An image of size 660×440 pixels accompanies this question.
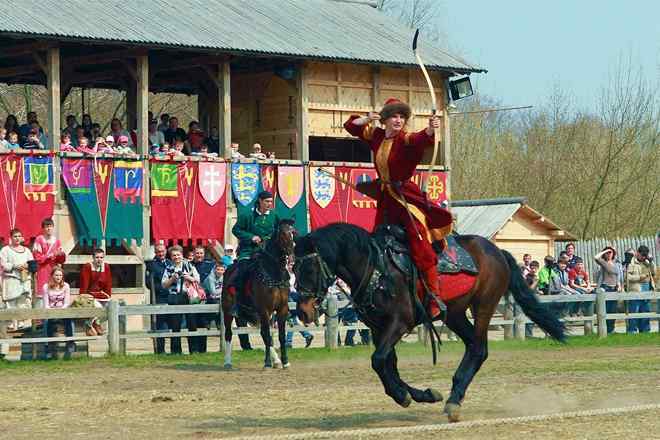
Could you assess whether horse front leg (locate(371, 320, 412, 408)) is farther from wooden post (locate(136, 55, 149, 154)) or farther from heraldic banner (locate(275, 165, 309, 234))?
heraldic banner (locate(275, 165, 309, 234))

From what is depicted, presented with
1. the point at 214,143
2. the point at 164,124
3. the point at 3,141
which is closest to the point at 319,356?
the point at 3,141

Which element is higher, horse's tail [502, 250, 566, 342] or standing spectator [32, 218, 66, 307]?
standing spectator [32, 218, 66, 307]

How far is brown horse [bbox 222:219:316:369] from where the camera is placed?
18.9 m

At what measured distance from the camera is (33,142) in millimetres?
28578

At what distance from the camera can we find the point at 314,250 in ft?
40.1

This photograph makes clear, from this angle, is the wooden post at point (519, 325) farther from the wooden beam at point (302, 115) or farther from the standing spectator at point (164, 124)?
the standing spectator at point (164, 124)

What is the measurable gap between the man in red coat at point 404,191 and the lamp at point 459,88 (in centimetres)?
2388

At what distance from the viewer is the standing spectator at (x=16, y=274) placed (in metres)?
23.3

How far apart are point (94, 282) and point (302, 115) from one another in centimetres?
1103

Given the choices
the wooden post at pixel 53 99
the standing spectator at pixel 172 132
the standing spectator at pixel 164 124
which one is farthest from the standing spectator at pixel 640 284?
the wooden post at pixel 53 99

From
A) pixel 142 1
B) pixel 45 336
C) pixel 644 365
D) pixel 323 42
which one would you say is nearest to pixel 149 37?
pixel 142 1

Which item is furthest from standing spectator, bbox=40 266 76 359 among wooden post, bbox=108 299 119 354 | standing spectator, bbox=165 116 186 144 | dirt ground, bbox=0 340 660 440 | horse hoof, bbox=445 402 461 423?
horse hoof, bbox=445 402 461 423

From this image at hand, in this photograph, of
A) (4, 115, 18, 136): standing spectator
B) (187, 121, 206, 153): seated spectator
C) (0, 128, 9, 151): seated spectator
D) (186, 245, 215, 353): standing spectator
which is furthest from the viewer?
(187, 121, 206, 153): seated spectator

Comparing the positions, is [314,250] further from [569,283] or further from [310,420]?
[569,283]
